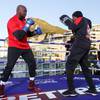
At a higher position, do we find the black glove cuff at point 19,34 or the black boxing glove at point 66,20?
the black boxing glove at point 66,20

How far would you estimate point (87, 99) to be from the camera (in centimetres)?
427

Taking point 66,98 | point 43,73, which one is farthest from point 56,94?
point 43,73

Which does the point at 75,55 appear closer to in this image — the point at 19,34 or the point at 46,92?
the point at 46,92

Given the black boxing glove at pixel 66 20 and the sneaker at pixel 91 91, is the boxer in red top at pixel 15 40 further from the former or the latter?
the sneaker at pixel 91 91

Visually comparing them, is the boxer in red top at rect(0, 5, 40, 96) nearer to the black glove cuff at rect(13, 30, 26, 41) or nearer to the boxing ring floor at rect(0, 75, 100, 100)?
the black glove cuff at rect(13, 30, 26, 41)

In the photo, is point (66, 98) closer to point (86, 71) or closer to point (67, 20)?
point (86, 71)

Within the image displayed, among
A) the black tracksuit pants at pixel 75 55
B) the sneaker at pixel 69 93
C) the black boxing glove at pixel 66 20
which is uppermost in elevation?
the black boxing glove at pixel 66 20

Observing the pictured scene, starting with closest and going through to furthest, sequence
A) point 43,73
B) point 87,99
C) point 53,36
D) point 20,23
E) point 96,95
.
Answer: point 87,99 < point 96,95 < point 20,23 < point 43,73 < point 53,36

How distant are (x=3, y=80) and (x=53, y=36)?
6.46 meters

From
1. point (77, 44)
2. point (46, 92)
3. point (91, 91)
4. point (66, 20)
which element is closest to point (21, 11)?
point (66, 20)

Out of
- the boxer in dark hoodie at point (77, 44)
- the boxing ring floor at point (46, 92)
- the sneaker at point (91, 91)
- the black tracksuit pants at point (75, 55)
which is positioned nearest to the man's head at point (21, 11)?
the boxer in dark hoodie at point (77, 44)

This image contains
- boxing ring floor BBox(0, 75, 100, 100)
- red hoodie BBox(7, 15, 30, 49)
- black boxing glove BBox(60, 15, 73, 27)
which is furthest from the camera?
red hoodie BBox(7, 15, 30, 49)

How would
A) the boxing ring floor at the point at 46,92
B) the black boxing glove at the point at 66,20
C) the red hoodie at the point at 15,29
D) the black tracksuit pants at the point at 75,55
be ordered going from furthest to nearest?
1. the red hoodie at the point at 15,29
2. the black tracksuit pants at the point at 75,55
3. the black boxing glove at the point at 66,20
4. the boxing ring floor at the point at 46,92

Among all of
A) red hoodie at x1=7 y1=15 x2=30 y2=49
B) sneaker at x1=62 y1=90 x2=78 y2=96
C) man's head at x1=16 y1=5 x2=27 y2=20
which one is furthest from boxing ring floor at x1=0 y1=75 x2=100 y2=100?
man's head at x1=16 y1=5 x2=27 y2=20
